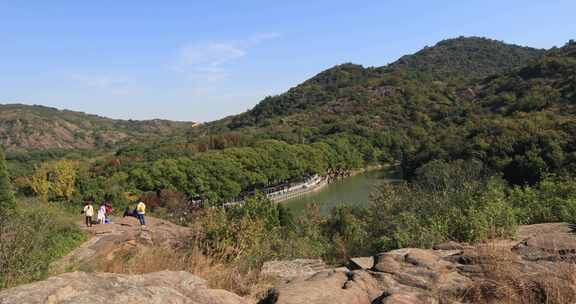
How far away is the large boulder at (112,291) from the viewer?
3043 millimetres

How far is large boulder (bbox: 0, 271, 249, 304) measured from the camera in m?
3.04

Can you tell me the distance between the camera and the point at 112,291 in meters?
3.30

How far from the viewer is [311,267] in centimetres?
683

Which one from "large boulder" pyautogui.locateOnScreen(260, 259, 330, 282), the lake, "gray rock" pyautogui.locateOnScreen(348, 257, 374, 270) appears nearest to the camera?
"large boulder" pyautogui.locateOnScreen(260, 259, 330, 282)

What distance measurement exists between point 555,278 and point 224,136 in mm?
88504

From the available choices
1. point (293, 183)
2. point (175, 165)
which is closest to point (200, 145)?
point (293, 183)

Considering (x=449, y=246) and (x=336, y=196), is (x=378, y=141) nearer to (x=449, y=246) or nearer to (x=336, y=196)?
(x=336, y=196)

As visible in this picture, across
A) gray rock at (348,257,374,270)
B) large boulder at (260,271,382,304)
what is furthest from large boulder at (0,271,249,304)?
gray rock at (348,257,374,270)

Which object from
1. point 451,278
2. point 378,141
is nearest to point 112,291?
point 451,278

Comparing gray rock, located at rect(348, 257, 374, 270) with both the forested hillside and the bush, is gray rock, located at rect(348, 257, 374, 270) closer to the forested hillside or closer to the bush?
the bush

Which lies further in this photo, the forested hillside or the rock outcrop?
the forested hillside

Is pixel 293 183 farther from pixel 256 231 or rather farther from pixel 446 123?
pixel 256 231

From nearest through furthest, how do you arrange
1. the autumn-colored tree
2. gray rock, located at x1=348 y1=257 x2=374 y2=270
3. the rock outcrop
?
the rock outcrop < gray rock, located at x1=348 y1=257 x2=374 y2=270 < the autumn-colored tree

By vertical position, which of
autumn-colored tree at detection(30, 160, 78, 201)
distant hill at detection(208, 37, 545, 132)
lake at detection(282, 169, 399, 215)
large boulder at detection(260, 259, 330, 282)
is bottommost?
lake at detection(282, 169, 399, 215)
